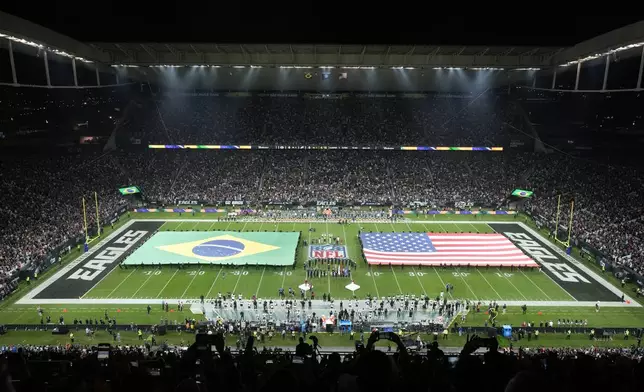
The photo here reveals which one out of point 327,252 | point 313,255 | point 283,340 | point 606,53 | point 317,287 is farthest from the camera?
point 606,53

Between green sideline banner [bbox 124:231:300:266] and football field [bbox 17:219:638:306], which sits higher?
green sideline banner [bbox 124:231:300:266]

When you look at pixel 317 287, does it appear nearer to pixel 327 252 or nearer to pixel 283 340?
pixel 327 252

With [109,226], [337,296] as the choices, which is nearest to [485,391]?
[337,296]

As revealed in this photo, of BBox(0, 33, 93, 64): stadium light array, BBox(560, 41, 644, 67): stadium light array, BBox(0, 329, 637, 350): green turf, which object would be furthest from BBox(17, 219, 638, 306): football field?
BBox(0, 33, 93, 64): stadium light array

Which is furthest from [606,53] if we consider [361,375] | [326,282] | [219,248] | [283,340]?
[361,375]

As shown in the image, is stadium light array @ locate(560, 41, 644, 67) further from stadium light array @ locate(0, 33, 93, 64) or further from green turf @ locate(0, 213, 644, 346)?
stadium light array @ locate(0, 33, 93, 64)
